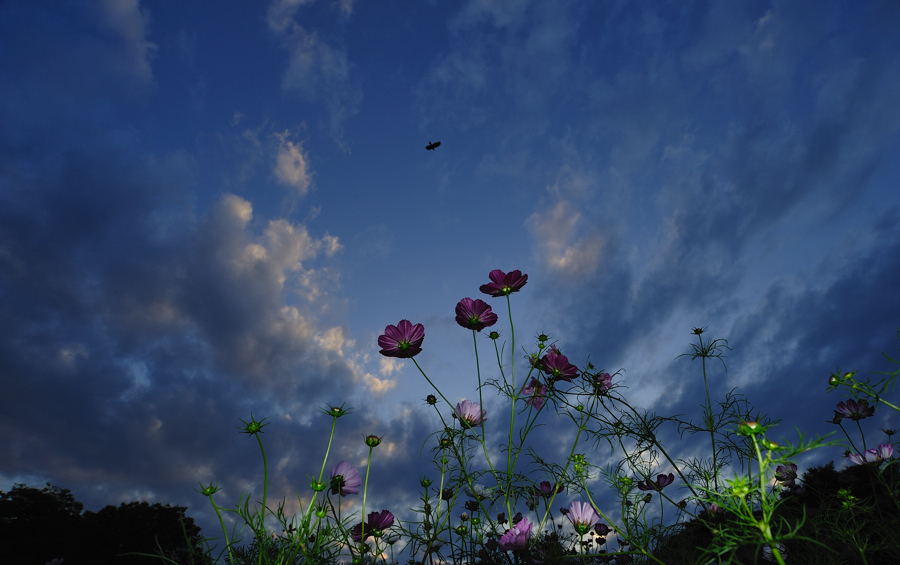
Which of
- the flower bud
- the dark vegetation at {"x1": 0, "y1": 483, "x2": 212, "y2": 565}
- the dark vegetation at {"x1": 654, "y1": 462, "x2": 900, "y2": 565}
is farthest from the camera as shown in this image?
the dark vegetation at {"x1": 0, "y1": 483, "x2": 212, "y2": 565}

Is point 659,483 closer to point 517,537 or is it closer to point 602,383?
point 602,383

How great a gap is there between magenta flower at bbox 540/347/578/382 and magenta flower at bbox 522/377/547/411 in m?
0.10

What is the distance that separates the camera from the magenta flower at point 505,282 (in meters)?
2.13

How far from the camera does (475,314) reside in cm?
212

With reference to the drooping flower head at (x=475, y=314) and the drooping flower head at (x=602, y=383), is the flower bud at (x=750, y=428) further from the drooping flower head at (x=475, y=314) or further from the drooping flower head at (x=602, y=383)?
the drooping flower head at (x=602, y=383)

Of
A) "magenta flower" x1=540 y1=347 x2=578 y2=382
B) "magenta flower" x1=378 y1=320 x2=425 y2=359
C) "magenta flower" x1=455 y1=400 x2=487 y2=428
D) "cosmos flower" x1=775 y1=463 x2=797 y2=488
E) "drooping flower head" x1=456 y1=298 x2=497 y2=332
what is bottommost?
"cosmos flower" x1=775 y1=463 x2=797 y2=488

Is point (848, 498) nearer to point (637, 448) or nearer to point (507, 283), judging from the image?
point (637, 448)

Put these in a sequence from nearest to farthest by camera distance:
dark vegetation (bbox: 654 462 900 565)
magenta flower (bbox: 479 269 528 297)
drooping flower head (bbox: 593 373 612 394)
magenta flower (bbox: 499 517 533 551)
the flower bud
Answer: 1. the flower bud
2. magenta flower (bbox: 499 517 533 551)
3. dark vegetation (bbox: 654 462 900 565)
4. magenta flower (bbox: 479 269 528 297)
5. drooping flower head (bbox: 593 373 612 394)

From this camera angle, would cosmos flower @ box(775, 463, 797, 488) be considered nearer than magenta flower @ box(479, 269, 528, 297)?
No

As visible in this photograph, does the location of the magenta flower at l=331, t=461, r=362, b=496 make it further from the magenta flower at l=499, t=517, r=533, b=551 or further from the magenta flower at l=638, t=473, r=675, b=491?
the magenta flower at l=638, t=473, r=675, b=491

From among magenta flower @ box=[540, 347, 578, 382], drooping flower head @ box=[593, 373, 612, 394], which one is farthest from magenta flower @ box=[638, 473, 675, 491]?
magenta flower @ box=[540, 347, 578, 382]

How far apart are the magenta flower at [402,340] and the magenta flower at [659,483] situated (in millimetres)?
1449

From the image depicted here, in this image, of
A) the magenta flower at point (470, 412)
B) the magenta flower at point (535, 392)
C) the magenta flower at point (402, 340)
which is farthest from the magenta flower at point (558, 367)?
the magenta flower at point (402, 340)

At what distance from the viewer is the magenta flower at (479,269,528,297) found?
2.13 meters
